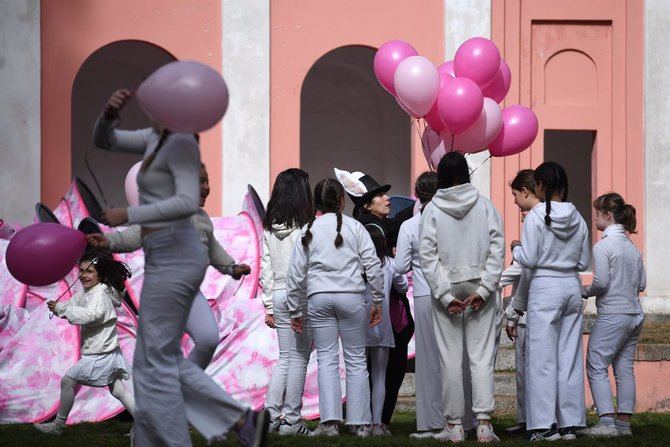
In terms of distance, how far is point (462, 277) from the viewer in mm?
7613

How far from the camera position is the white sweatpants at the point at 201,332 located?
21.7 ft

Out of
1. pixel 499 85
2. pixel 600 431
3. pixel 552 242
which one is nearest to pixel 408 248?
pixel 552 242

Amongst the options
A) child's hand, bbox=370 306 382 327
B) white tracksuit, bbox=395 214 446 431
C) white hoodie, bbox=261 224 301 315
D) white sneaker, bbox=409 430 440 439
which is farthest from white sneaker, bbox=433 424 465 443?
white hoodie, bbox=261 224 301 315

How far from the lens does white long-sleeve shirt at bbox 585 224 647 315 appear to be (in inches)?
338

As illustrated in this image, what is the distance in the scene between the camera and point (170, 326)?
6012 mm

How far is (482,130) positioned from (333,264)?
78.6 inches

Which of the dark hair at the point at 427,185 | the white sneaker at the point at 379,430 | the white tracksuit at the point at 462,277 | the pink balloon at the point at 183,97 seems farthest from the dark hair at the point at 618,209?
the pink balloon at the point at 183,97

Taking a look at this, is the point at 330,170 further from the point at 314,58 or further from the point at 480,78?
the point at 480,78

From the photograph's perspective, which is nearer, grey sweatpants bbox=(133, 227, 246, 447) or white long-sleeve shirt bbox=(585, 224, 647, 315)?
grey sweatpants bbox=(133, 227, 246, 447)

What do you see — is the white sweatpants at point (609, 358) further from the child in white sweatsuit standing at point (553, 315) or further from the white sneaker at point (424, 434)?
the white sneaker at point (424, 434)

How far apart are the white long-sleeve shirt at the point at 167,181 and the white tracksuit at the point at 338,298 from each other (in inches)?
82.7

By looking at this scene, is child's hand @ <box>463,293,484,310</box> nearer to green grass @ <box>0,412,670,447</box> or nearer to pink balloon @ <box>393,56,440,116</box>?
green grass @ <box>0,412,670,447</box>

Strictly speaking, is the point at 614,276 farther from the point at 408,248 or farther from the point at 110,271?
the point at 110,271

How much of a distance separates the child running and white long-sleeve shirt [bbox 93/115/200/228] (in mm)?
2457
